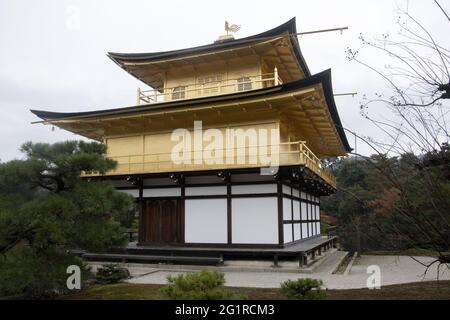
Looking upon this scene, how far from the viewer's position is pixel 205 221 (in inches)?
620

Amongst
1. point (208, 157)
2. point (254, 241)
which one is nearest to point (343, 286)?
point (254, 241)

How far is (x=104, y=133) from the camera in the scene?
1914 centimetres

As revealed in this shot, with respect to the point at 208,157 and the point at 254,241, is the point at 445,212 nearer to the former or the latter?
the point at 254,241

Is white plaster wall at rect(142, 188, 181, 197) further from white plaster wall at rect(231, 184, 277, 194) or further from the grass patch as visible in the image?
the grass patch

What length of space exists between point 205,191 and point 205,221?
1240 millimetres

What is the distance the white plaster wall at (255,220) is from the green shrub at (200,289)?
880 centimetres

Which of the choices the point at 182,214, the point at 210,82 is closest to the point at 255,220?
the point at 182,214

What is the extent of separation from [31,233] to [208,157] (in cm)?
918

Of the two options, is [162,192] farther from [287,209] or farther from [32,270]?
[32,270]

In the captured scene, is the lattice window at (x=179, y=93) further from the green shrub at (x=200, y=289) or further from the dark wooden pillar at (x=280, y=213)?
the green shrub at (x=200, y=289)

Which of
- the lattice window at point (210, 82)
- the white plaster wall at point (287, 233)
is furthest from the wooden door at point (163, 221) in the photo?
the lattice window at point (210, 82)

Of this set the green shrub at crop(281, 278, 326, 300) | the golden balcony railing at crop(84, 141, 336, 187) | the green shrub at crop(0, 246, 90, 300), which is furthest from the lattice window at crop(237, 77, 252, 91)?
the green shrub at crop(281, 278, 326, 300)

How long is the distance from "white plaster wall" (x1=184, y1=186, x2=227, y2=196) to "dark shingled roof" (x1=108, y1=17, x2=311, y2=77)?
6701 millimetres

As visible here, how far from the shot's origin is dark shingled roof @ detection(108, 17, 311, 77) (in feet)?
55.2
